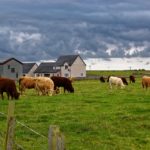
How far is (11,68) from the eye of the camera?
123562mm

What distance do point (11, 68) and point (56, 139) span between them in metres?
118

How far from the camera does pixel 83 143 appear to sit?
1454cm

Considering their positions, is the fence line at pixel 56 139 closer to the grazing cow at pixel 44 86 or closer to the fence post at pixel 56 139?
the fence post at pixel 56 139

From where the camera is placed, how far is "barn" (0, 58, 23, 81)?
122562 millimetres

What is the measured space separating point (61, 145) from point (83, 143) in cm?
784

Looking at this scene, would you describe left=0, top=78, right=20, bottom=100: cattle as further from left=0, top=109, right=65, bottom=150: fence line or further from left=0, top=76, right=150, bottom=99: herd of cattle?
left=0, top=109, right=65, bottom=150: fence line

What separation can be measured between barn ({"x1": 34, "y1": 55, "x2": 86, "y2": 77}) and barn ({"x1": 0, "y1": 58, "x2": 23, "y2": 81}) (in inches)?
623

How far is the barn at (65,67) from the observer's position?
139 metres

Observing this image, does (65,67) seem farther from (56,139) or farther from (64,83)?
(56,139)

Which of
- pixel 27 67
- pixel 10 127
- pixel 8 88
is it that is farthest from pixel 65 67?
pixel 10 127

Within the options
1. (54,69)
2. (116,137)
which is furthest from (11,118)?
(54,69)

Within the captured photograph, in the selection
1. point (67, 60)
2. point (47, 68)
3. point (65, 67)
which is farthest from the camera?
point (47, 68)

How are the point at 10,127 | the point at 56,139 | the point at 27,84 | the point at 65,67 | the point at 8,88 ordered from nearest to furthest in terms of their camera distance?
the point at 56,139 < the point at 10,127 < the point at 8,88 < the point at 27,84 < the point at 65,67

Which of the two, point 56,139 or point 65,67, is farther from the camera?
point 65,67
